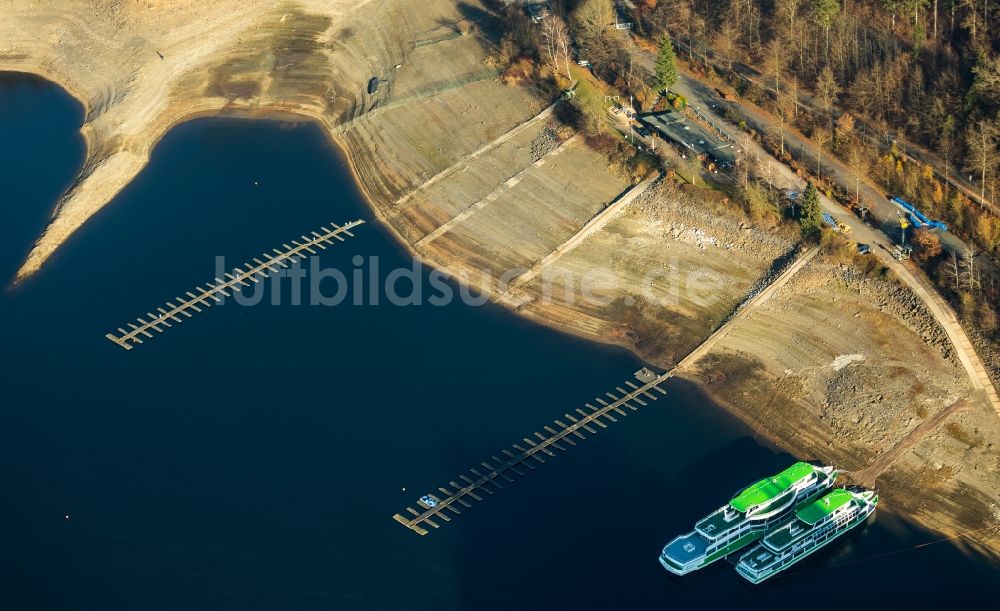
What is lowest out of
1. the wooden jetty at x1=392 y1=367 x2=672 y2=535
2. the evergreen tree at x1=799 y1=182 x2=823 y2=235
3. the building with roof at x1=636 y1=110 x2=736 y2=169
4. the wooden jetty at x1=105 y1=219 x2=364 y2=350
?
the wooden jetty at x1=392 y1=367 x2=672 y2=535

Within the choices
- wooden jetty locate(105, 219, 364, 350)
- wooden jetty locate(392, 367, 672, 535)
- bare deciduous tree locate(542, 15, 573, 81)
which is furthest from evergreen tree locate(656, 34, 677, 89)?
wooden jetty locate(392, 367, 672, 535)

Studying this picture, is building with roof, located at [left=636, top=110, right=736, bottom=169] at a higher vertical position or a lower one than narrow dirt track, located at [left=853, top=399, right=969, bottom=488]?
higher

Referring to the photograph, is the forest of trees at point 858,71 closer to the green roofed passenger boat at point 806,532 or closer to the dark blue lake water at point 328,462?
the green roofed passenger boat at point 806,532

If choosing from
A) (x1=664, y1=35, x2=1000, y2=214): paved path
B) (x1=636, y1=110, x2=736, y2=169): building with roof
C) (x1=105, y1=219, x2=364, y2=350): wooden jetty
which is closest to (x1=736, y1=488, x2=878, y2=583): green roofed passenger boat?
(x1=664, y1=35, x2=1000, y2=214): paved path

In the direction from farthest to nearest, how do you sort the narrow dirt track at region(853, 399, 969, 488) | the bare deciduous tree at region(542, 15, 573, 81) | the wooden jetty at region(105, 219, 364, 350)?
1. the bare deciduous tree at region(542, 15, 573, 81)
2. the wooden jetty at region(105, 219, 364, 350)
3. the narrow dirt track at region(853, 399, 969, 488)

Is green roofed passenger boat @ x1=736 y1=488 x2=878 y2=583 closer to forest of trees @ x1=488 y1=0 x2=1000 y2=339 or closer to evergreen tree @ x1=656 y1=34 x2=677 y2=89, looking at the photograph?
Answer: forest of trees @ x1=488 y1=0 x2=1000 y2=339

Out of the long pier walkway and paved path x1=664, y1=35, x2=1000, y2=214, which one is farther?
paved path x1=664, y1=35, x2=1000, y2=214

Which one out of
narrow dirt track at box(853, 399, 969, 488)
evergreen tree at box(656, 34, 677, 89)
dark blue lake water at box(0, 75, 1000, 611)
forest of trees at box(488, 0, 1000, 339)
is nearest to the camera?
dark blue lake water at box(0, 75, 1000, 611)
